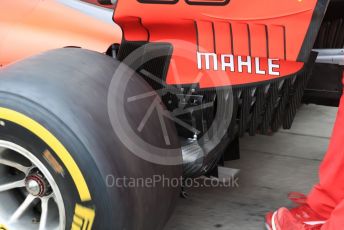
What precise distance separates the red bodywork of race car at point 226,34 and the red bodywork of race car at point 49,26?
0.44 meters

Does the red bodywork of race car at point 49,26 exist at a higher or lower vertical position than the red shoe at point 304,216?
higher

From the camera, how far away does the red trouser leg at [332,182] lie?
237 cm

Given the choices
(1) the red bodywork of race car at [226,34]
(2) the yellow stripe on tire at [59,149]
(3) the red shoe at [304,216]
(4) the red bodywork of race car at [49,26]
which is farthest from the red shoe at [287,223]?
(4) the red bodywork of race car at [49,26]

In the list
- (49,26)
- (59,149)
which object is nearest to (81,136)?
(59,149)

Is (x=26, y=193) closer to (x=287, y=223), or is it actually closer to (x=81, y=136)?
(x=81, y=136)

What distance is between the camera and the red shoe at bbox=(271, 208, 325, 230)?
2.54m

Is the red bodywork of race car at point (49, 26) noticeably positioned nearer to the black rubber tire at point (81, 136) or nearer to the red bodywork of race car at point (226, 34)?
the red bodywork of race car at point (226, 34)

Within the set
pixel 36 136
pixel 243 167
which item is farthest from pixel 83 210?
pixel 243 167

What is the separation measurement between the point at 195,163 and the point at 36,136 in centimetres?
81

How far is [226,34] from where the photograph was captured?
222 cm

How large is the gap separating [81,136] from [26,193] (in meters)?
0.65

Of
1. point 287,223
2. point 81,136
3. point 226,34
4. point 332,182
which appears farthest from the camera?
point 287,223

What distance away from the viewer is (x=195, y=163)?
8.00 feet

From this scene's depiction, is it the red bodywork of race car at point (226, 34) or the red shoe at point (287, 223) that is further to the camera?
the red shoe at point (287, 223)
